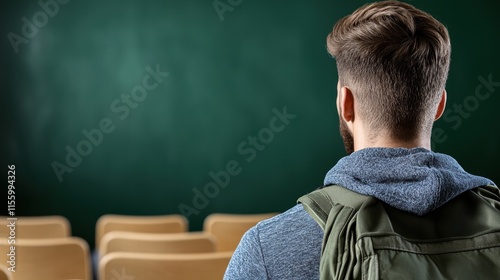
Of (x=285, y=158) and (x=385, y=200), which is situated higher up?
(x=385, y=200)

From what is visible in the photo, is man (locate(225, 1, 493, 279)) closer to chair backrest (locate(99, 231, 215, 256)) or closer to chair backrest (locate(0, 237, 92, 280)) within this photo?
chair backrest (locate(99, 231, 215, 256))

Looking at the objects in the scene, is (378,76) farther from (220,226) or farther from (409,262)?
(220,226)

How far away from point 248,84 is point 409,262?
23.3 ft

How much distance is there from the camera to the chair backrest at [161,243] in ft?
9.80

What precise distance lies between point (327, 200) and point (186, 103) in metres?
6.94

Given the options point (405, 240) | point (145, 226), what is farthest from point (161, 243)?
point (405, 240)

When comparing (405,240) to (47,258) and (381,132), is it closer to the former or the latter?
(381,132)

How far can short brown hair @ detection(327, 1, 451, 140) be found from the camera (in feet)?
3.82

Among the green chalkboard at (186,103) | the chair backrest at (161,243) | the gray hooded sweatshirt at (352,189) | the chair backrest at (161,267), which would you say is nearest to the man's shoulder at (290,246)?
the gray hooded sweatshirt at (352,189)

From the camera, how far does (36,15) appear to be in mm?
7609

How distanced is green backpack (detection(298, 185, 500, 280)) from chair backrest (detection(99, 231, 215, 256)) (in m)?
1.93

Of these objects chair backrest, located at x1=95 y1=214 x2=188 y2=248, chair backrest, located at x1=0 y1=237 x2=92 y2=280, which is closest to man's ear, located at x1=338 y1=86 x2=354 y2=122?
chair backrest, located at x1=0 y1=237 x2=92 y2=280

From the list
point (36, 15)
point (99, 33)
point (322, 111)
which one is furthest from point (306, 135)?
point (36, 15)

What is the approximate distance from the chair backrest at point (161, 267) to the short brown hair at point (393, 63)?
4.33ft
